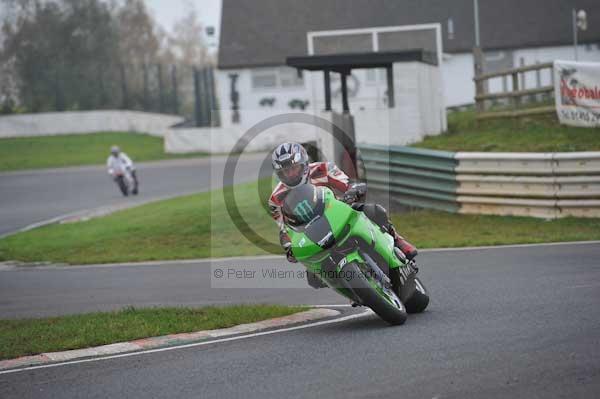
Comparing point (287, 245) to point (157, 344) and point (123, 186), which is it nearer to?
point (157, 344)

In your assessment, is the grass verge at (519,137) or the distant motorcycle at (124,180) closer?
the grass verge at (519,137)

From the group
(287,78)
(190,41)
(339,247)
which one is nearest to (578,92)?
(339,247)

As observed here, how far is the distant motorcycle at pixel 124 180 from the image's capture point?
2939 centimetres

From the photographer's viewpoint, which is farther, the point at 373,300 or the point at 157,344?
the point at 157,344

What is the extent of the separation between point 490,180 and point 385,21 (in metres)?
26.8

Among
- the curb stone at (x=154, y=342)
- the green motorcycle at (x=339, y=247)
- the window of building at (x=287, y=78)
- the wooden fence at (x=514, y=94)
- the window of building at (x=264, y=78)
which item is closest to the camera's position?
the green motorcycle at (x=339, y=247)

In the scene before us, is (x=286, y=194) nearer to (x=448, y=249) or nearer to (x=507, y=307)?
(x=507, y=307)

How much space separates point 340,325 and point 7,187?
28031mm

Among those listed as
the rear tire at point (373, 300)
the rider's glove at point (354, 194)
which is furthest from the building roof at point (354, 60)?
the rear tire at point (373, 300)

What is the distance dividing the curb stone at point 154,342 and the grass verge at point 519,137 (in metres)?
9.46

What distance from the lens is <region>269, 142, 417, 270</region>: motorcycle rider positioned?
837cm

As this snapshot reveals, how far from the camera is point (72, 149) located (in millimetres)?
46844

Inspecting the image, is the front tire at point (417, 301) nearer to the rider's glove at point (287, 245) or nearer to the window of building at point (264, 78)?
the rider's glove at point (287, 245)

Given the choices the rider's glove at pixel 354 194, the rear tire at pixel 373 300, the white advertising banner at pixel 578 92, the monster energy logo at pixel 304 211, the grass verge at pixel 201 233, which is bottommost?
the grass verge at pixel 201 233
